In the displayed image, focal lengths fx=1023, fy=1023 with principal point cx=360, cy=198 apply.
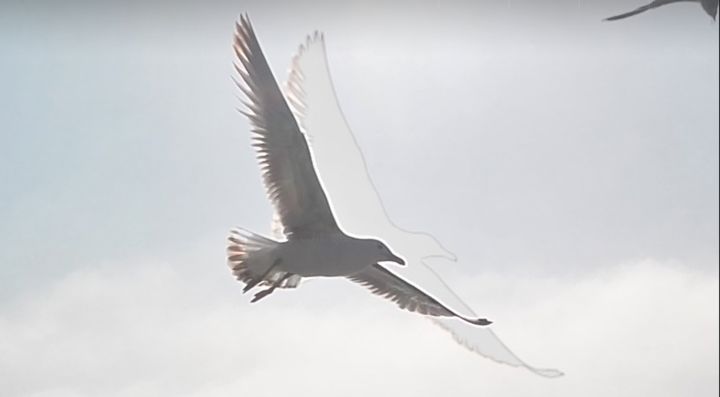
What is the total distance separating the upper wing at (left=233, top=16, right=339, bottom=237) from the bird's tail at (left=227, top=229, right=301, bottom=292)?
0.06 m

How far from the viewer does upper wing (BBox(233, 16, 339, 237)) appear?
2162 millimetres

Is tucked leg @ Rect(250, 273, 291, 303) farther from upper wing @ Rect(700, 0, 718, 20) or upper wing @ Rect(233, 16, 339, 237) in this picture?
upper wing @ Rect(700, 0, 718, 20)

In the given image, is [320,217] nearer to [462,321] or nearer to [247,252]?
[247,252]

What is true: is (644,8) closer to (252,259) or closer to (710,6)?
(710,6)

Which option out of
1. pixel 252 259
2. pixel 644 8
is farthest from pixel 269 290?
pixel 644 8

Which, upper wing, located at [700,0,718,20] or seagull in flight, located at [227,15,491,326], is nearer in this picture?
upper wing, located at [700,0,718,20]

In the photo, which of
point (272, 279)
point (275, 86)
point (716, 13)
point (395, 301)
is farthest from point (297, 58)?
point (716, 13)

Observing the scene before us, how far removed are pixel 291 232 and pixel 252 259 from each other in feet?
0.37

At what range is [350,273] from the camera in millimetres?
2482

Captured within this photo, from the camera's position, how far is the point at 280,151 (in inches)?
90.0

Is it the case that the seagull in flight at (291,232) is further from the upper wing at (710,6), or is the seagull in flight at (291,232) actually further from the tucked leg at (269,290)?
the upper wing at (710,6)

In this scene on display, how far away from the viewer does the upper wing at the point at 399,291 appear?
2.55m

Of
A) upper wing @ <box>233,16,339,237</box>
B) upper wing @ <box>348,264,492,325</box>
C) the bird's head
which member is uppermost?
upper wing @ <box>233,16,339,237</box>

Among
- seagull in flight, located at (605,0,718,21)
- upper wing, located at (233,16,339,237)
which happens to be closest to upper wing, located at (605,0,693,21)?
seagull in flight, located at (605,0,718,21)
